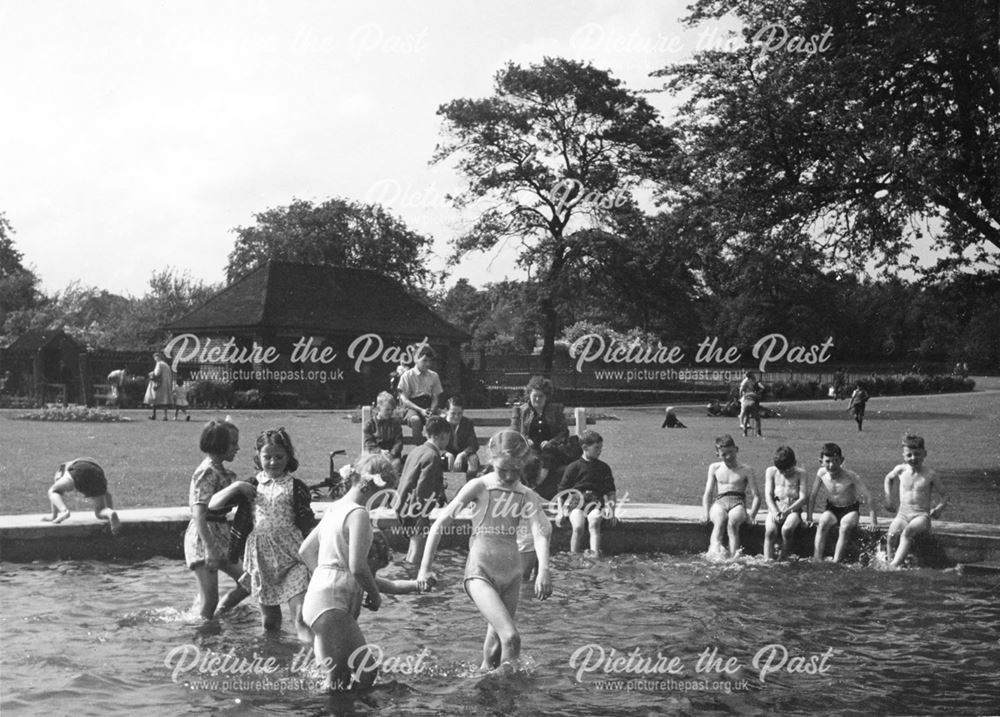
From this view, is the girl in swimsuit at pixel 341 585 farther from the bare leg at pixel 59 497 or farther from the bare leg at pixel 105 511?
the bare leg at pixel 59 497

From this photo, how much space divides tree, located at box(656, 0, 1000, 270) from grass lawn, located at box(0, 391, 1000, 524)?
429 cm

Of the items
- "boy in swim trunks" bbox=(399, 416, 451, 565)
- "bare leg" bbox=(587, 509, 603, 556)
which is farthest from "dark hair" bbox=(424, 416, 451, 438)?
"bare leg" bbox=(587, 509, 603, 556)

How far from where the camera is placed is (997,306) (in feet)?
54.7

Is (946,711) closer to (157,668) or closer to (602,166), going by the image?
(157,668)

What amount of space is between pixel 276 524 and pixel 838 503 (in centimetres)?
650

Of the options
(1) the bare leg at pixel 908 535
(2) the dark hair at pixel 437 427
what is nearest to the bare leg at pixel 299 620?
(2) the dark hair at pixel 437 427

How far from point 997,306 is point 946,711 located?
11.5 m

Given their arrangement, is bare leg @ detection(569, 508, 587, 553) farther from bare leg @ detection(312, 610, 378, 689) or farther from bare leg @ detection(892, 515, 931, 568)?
bare leg @ detection(312, 610, 378, 689)

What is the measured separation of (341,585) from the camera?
245 inches

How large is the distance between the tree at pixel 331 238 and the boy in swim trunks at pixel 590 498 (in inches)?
1714

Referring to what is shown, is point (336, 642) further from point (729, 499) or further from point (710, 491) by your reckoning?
point (729, 499)

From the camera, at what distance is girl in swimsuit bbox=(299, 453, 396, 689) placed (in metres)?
6.15

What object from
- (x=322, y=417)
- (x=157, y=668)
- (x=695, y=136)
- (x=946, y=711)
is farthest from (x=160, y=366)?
(x=946, y=711)

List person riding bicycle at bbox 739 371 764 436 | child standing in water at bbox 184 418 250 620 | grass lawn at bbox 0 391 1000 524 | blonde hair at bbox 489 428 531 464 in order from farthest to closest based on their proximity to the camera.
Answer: person riding bicycle at bbox 739 371 764 436
grass lawn at bbox 0 391 1000 524
child standing in water at bbox 184 418 250 620
blonde hair at bbox 489 428 531 464
